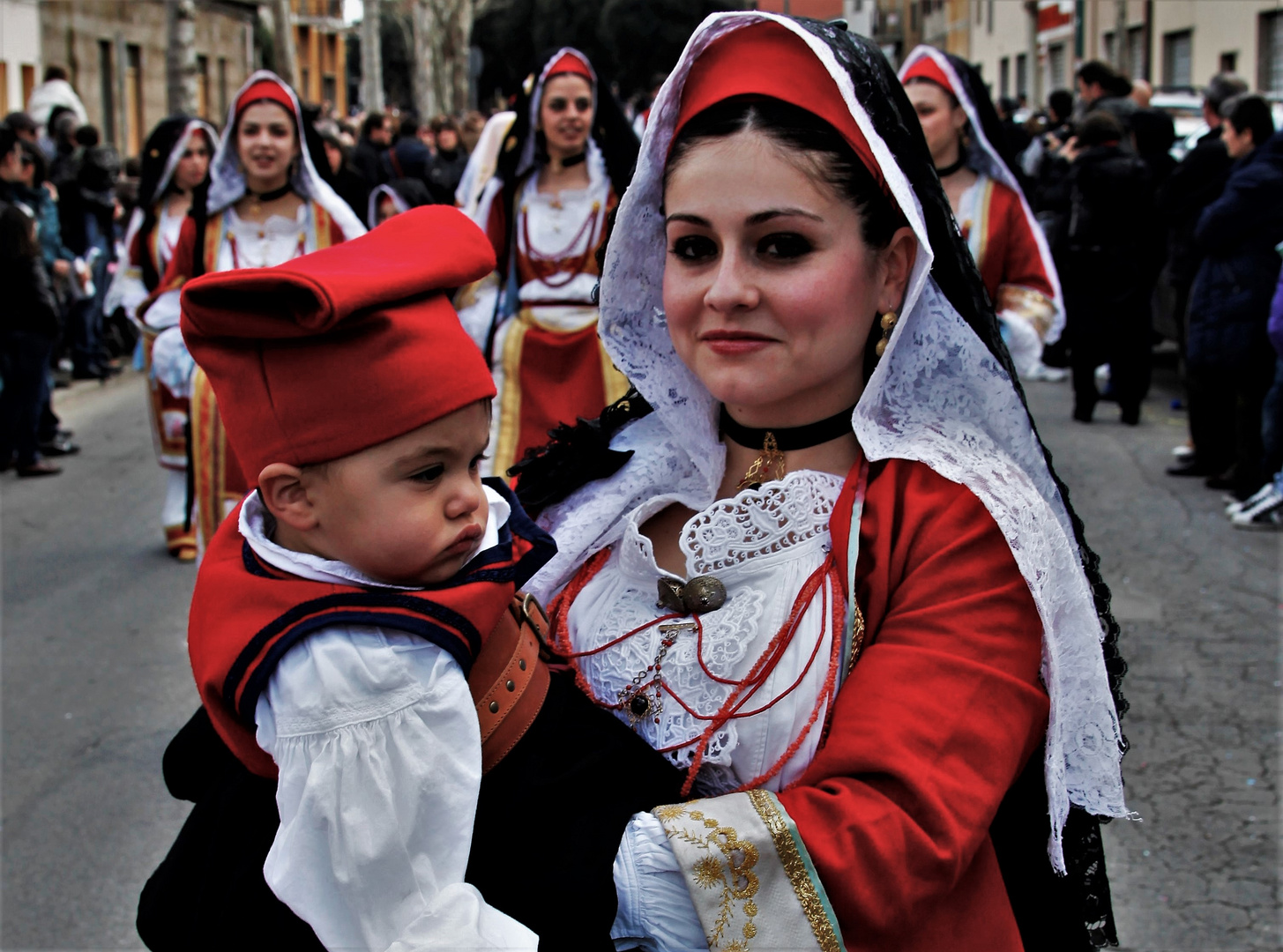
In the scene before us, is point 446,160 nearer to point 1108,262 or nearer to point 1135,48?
point 1108,262

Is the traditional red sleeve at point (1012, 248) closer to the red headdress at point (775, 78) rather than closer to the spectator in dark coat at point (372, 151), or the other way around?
the red headdress at point (775, 78)

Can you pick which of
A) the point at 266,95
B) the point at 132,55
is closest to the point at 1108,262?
the point at 266,95

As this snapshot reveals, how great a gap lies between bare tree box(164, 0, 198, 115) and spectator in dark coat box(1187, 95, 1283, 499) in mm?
11943

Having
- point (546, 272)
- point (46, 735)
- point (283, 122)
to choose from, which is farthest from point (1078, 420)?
point (46, 735)

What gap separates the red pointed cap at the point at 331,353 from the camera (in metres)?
1.38

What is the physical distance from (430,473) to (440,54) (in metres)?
39.3

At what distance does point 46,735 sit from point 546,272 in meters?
2.57

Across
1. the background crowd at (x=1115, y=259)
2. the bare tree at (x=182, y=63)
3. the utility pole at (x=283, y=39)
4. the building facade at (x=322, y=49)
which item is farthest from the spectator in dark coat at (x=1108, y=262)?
the building facade at (x=322, y=49)

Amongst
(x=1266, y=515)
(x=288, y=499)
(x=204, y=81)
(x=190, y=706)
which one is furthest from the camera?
(x=204, y=81)

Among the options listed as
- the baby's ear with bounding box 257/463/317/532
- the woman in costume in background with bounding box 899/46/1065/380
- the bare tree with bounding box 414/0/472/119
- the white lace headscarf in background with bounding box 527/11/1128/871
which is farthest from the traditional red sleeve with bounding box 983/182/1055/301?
the bare tree with bounding box 414/0/472/119

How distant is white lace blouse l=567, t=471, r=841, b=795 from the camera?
1.62 m

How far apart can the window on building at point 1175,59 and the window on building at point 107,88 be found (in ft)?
72.2

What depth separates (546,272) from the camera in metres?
5.36

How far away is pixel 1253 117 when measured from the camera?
7109 millimetres
